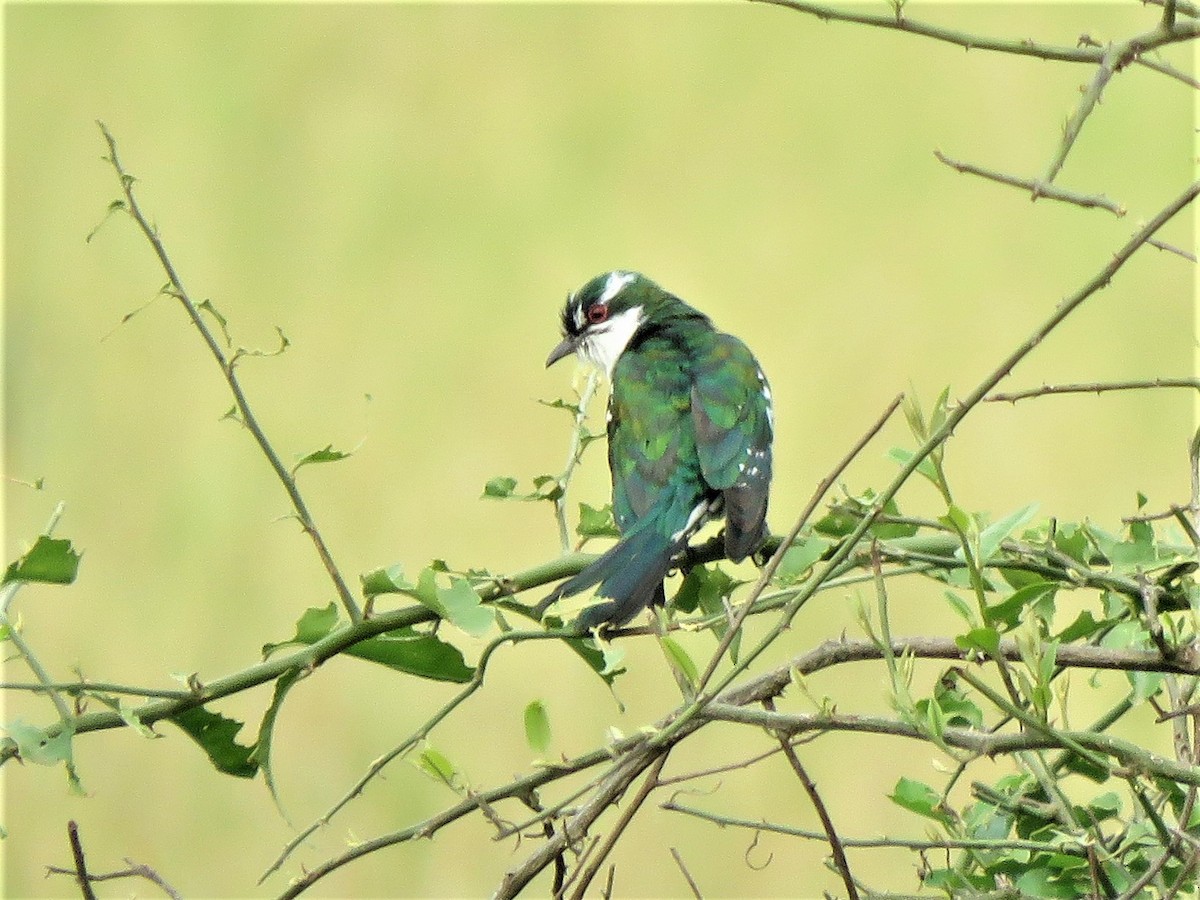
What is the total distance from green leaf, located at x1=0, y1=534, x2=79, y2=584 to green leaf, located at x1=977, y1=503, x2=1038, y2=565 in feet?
2.77

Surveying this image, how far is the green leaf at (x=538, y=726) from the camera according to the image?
1.58 m

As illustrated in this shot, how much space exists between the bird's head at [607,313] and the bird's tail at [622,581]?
1.68 metres

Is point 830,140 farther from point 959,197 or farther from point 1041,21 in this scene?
point 1041,21

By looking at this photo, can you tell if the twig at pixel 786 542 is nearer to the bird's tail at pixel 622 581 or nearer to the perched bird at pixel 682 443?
the bird's tail at pixel 622 581

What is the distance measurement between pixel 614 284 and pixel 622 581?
233 centimetres

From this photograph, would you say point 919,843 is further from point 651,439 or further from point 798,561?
point 651,439

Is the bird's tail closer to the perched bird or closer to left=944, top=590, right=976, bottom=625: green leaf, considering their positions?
the perched bird

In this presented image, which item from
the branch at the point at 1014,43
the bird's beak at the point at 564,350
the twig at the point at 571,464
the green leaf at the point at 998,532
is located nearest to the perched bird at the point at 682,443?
the twig at the point at 571,464

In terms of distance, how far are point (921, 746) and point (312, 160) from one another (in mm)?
3251

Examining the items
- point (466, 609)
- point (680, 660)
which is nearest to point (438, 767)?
point (466, 609)

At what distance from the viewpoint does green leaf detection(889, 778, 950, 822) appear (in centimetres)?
163

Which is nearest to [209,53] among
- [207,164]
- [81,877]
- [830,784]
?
[207,164]

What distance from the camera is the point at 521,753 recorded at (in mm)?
4832

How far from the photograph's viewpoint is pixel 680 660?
1.50 meters
